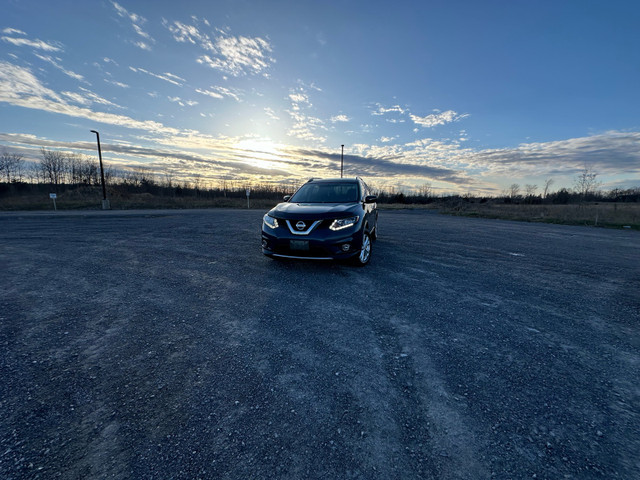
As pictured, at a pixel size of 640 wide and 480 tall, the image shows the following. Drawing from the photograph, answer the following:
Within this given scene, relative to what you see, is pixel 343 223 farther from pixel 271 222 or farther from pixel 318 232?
pixel 271 222

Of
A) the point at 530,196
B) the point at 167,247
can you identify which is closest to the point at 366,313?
the point at 167,247

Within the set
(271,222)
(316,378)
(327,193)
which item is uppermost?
(327,193)

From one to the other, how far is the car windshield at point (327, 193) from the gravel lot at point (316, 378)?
6.84 feet

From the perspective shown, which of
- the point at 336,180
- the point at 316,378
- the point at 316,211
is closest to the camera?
the point at 316,378

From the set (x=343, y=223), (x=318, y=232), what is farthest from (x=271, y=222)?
(x=343, y=223)

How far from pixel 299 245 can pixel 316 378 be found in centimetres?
292

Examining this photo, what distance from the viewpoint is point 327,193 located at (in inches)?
259

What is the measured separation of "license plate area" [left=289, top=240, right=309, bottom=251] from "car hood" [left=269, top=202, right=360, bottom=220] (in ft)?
1.45

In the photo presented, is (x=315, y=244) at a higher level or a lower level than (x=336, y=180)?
lower

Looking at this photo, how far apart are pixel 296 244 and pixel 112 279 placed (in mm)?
3262

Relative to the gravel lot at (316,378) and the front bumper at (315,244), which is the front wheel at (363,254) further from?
the gravel lot at (316,378)

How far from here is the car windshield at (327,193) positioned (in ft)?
20.7

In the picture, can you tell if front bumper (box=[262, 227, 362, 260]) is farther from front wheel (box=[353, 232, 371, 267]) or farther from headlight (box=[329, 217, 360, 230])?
front wheel (box=[353, 232, 371, 267])

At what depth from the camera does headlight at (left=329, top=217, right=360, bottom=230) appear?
506 cm
